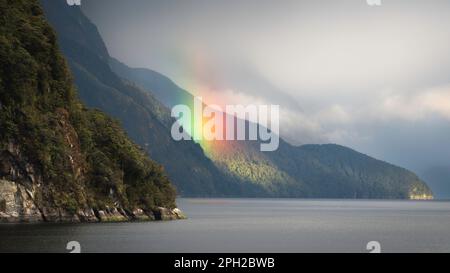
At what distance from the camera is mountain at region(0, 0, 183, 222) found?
125750 mm

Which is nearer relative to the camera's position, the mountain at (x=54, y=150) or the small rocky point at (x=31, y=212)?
the small rocky point at (x=31, y=212)

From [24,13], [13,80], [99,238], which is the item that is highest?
[24,13]

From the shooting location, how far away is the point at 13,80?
13138cm

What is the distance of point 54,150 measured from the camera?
133 m

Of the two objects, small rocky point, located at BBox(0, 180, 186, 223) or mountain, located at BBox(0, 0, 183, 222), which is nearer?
small rocky point, located at BBox(0, 180, 186, 223)

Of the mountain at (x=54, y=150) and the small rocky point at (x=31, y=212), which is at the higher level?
the mountain at (x=54, y=150)

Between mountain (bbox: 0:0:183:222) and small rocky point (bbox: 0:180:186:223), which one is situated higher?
mountain (bbox: 0:0:183:222)

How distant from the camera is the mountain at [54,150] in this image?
125750 mm
